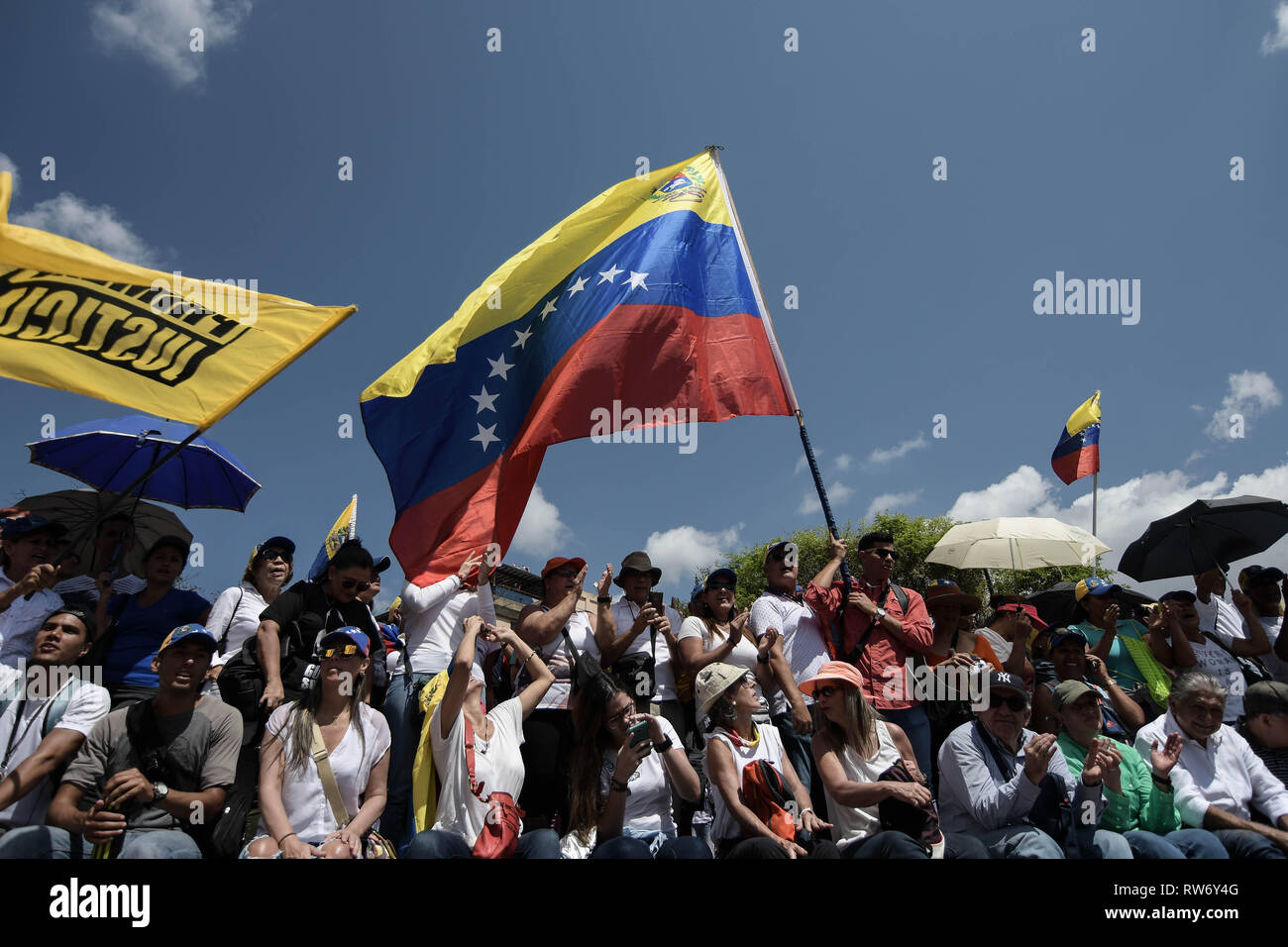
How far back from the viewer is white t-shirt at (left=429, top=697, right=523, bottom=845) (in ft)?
14.2

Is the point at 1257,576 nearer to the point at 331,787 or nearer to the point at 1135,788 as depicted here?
the point at 1135,788

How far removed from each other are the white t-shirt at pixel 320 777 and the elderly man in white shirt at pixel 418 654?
42cm

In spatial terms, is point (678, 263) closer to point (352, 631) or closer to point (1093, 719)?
point (352, 631)

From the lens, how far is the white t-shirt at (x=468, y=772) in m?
4.32

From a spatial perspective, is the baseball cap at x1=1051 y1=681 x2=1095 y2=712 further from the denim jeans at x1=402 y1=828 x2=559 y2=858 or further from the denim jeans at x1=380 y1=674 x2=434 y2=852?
the denim jeans at x1=380 y1=674 x2=434 y2=852

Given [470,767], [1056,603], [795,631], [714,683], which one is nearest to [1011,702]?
[795,631]

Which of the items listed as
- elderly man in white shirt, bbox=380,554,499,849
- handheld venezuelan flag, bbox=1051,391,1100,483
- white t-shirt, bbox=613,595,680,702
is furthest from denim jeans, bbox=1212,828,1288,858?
handheld venezuelan flag, bbox=1051,391,1100,483

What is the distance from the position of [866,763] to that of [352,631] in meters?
3.15

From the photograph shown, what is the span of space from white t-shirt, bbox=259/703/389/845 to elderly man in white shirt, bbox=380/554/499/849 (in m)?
0.42

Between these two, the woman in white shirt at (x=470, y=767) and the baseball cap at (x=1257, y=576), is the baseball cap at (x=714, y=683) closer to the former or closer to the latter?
the woman in white shirt at (x=470, y=767)
